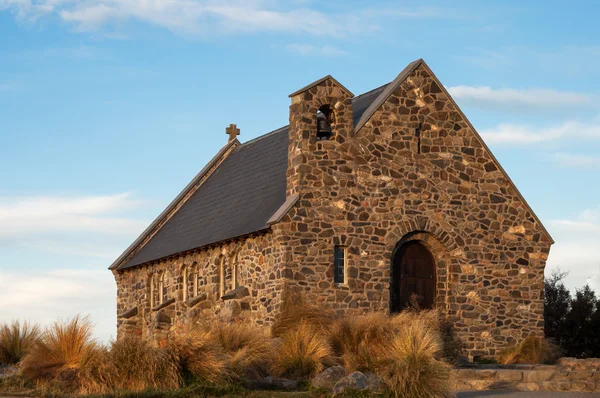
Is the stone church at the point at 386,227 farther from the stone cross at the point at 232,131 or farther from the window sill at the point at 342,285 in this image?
the stone cross at the point at 232,131

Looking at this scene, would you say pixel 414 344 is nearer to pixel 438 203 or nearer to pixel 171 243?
pixel 438 203

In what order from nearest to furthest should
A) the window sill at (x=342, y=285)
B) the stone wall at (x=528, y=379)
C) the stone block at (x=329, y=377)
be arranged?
the stone block at (x=329, y=377), the stone wall at (x=528, y=379), the window sill at (x=342, y=285)

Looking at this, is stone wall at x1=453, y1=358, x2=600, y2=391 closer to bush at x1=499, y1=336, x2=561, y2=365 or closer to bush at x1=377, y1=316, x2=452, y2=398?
bush at x1=377, y1=316, x2=452, y2=398

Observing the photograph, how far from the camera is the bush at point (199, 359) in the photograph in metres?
23.0

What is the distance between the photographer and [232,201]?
3959 cm

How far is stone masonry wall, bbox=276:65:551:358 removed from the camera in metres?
32.3

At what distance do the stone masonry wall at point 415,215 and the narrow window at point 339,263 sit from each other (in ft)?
0.77

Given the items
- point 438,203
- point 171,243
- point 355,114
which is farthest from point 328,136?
point 171,243

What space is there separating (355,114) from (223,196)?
8699 mm

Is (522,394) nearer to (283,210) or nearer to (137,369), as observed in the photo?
(137,369)

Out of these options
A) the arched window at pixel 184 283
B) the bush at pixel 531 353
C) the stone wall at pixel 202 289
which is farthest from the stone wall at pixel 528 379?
the arched window at pixel 184 283

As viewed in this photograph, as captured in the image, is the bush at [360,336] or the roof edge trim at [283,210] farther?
the roof edge trim at [283,210]

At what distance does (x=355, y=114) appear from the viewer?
34906 mm

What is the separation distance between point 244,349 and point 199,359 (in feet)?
7.05
